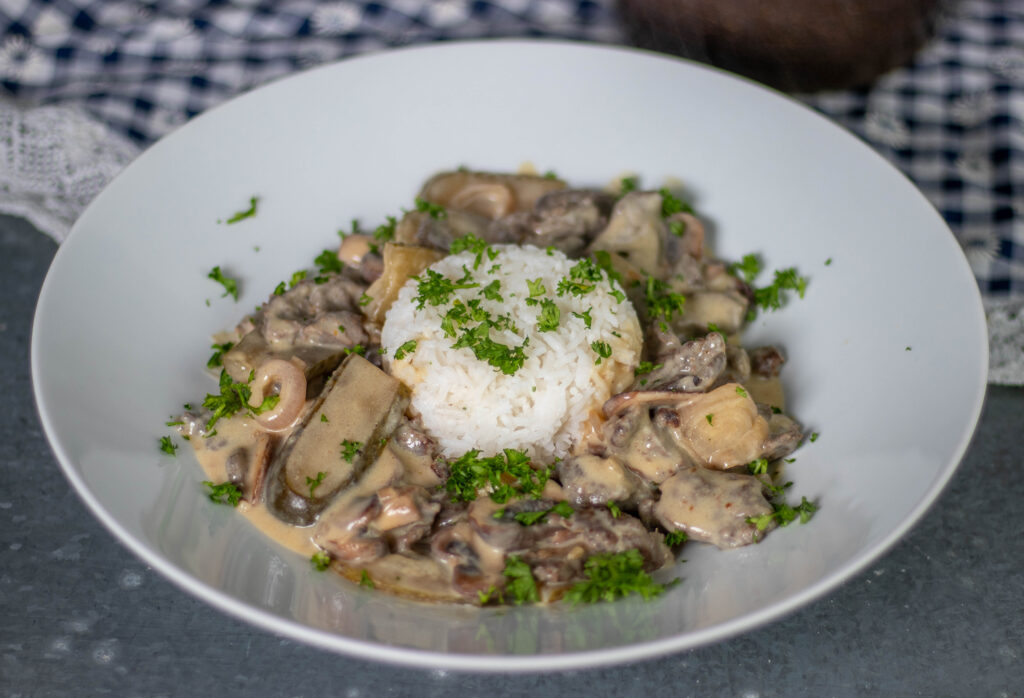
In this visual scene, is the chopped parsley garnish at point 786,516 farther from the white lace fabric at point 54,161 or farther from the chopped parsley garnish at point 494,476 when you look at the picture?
the white lace fabric at point 54,161

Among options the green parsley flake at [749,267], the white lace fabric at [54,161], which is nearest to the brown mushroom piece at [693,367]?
the green parsley flake at [749,267]

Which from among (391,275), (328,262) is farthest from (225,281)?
(391,275)

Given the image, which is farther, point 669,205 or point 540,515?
point 669,205

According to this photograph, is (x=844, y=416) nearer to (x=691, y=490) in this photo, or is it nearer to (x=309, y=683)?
(x=691, y=490)

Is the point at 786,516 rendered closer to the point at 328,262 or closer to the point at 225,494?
the point at 225,494

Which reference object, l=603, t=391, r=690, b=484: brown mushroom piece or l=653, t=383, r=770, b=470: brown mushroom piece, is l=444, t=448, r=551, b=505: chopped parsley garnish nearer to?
l=603, t=391, r=690, b=484: brown mushroom piece

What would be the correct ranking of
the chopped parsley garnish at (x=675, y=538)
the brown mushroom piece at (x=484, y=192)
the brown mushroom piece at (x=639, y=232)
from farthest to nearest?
the brown mushroom piece at (x=484, y=192)
the brown mushroom piece at (x=639, y=232)
the chopped parsley garnish at (x=675, y=538)
